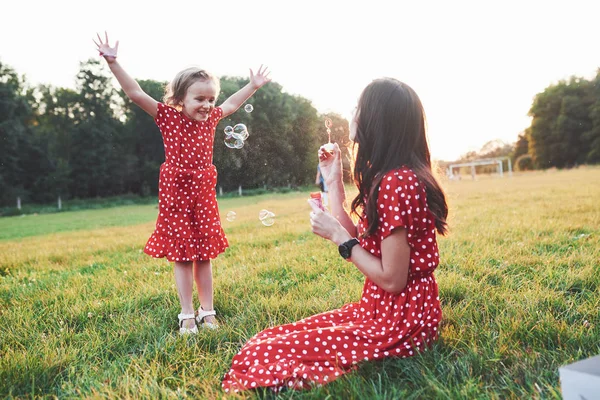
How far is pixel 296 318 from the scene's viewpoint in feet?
9.02

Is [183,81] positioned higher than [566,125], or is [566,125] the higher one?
[566,125]

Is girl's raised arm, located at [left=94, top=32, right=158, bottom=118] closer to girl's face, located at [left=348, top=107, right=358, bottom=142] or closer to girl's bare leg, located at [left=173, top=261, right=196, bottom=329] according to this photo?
girl's bare leg, located at [left=173, top=261, right=196, bottom=329]

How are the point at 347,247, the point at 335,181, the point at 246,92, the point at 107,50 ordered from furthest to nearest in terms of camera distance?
the point at 246,92 < the point at 107,50 < the point at 335,181 < the point at 347,247

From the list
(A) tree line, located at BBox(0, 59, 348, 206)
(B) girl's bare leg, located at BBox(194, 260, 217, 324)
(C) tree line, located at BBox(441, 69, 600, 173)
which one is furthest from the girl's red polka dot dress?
(C) tree line, located at BBox(441, 69, 600, 173)

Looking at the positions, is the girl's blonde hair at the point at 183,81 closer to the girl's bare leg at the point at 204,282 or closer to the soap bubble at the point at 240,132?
the soap bubble at the point at 240,132

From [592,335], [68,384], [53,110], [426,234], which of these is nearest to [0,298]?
[68,384]

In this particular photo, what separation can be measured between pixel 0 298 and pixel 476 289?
367 centimetres

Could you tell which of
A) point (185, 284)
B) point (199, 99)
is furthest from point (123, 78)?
point (185, 284)

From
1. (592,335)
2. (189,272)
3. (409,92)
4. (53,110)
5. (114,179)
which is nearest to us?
(409,92)

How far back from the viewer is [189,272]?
2986mm

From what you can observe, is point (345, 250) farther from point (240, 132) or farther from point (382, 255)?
point (240, 132)

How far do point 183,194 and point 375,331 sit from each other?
4.96 ft

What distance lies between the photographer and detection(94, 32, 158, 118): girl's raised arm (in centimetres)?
265

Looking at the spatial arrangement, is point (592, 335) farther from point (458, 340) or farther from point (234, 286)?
point (234, 286)
